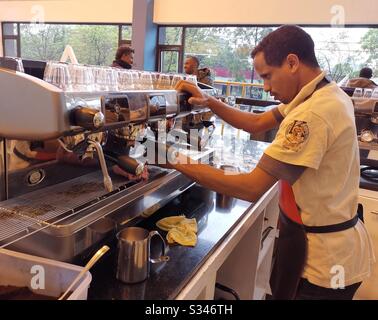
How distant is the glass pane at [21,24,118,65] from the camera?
6.77 metres

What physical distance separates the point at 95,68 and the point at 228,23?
4.93 m

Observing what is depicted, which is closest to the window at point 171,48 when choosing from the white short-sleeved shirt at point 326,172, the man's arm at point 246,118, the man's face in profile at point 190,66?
the man's face in profile at point 190,66

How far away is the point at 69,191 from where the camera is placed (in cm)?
100

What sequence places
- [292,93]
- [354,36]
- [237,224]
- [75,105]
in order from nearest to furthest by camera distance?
[75,105]
[292,93]
[237,224]
[354,36]

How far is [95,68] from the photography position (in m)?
1.11

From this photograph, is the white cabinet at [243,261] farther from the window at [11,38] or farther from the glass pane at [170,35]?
the window at [11,38]

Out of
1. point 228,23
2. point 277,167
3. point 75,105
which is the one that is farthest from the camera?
point 228,23

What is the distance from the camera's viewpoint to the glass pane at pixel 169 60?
20.8ft

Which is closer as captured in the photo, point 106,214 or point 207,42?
point 106,214

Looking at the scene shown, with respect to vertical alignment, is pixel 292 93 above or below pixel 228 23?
below
